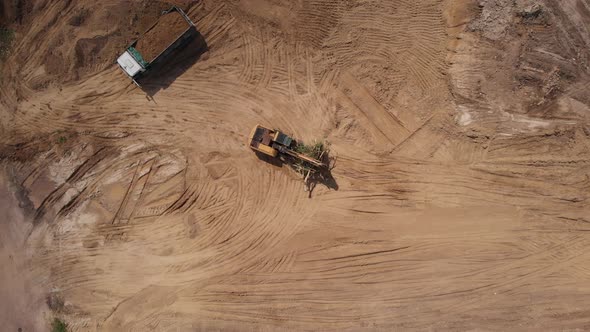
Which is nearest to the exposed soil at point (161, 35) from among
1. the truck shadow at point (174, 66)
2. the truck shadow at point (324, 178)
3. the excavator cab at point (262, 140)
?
the truck shadow at point (174, 66)

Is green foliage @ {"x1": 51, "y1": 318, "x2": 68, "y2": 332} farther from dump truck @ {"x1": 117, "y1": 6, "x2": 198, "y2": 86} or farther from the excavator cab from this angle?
→ the excavator cab

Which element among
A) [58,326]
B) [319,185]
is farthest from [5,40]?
[319,185]

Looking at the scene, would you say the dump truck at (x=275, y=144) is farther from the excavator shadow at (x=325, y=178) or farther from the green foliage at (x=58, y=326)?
the green foliage at (x=58, y=326)

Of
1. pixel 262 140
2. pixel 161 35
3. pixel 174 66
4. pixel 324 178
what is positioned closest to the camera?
pixel 262 140

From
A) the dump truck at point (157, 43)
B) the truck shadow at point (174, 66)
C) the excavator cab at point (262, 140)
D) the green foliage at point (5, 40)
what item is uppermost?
the green foliage at point (5, 40)

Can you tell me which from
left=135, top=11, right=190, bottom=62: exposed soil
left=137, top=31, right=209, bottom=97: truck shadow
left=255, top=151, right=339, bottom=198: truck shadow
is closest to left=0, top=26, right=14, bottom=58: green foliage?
left=135, top=11, right=190, bottom=62: exposed soil

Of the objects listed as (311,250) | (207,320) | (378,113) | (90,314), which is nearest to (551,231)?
(378,113)

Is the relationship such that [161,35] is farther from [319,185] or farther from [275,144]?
[319,185]
